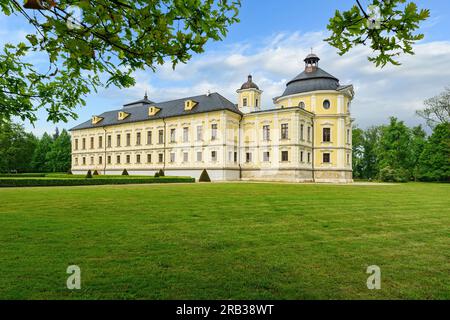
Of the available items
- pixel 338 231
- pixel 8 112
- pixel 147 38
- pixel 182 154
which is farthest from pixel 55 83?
pixel 182 154

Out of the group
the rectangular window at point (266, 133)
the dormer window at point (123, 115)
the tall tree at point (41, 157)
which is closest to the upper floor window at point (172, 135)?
the dormer window at point (123, 115)

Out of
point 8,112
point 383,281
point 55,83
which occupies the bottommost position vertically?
point 383,281

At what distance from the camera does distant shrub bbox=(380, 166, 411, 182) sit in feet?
159

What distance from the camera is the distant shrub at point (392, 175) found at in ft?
159

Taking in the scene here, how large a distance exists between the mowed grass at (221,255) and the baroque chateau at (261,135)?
28881 mm

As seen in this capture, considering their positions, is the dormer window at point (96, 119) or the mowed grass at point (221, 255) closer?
the mowed grass at point (221, 255)

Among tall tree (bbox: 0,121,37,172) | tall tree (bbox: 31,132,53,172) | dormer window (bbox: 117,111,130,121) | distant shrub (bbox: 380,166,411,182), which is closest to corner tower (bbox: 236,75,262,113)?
dormer window (bbox: 117,111,130,121)

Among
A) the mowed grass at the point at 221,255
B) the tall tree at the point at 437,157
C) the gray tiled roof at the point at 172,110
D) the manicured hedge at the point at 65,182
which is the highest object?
the gray tiled roof at the point at 172,110

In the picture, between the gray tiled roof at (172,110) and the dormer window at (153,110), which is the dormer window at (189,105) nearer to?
the gray tiled roof at (172,110)

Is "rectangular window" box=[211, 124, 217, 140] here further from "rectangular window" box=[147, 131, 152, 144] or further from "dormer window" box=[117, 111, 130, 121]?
"dormer window" box=[117, 111, 130, 121]

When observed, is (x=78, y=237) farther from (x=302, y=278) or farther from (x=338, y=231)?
(x=338, y=231)

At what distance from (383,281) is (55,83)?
5762 mm
